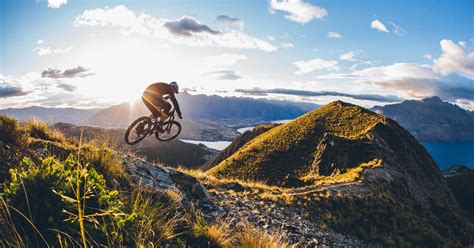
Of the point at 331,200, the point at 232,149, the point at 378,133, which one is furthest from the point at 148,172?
the point at 232,149

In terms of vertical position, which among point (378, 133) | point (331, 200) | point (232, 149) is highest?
point (378, 133)

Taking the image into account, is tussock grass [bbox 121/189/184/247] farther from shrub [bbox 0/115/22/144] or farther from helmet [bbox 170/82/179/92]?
helmet [bbox 170/82/179/92]

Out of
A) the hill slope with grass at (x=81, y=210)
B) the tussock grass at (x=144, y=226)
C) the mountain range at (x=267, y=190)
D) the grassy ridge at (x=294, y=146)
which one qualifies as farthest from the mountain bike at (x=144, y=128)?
the grassy ridge at (x=294, y=146)

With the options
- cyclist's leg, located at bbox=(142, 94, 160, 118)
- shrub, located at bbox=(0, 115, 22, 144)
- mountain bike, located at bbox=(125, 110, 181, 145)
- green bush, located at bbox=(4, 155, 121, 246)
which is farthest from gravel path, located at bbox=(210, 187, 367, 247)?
green bush, located at bbox=(4, 155, 121, 246)

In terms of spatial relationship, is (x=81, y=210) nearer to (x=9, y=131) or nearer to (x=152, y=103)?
(x=9, y=131)

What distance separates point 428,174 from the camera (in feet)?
189

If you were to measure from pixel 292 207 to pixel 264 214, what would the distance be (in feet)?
15.1

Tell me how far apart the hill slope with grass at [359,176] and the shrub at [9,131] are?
64.1 ft

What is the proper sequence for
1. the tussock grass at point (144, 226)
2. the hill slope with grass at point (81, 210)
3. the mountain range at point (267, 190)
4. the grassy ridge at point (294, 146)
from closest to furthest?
the hill slope with grass at point (81, 210)
the tussock grass at point (144, 226)
the mountain range at point (267, 190)
the grassy ridge at point (294, 146)

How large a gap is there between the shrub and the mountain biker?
7.19m

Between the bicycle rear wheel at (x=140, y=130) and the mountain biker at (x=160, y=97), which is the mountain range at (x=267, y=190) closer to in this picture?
the bicycle rear wheel at (x=140, y=130)

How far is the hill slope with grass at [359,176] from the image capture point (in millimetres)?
27297

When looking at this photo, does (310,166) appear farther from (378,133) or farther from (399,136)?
(399,136)

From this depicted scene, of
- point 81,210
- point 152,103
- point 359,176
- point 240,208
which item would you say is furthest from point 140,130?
point 359,176
